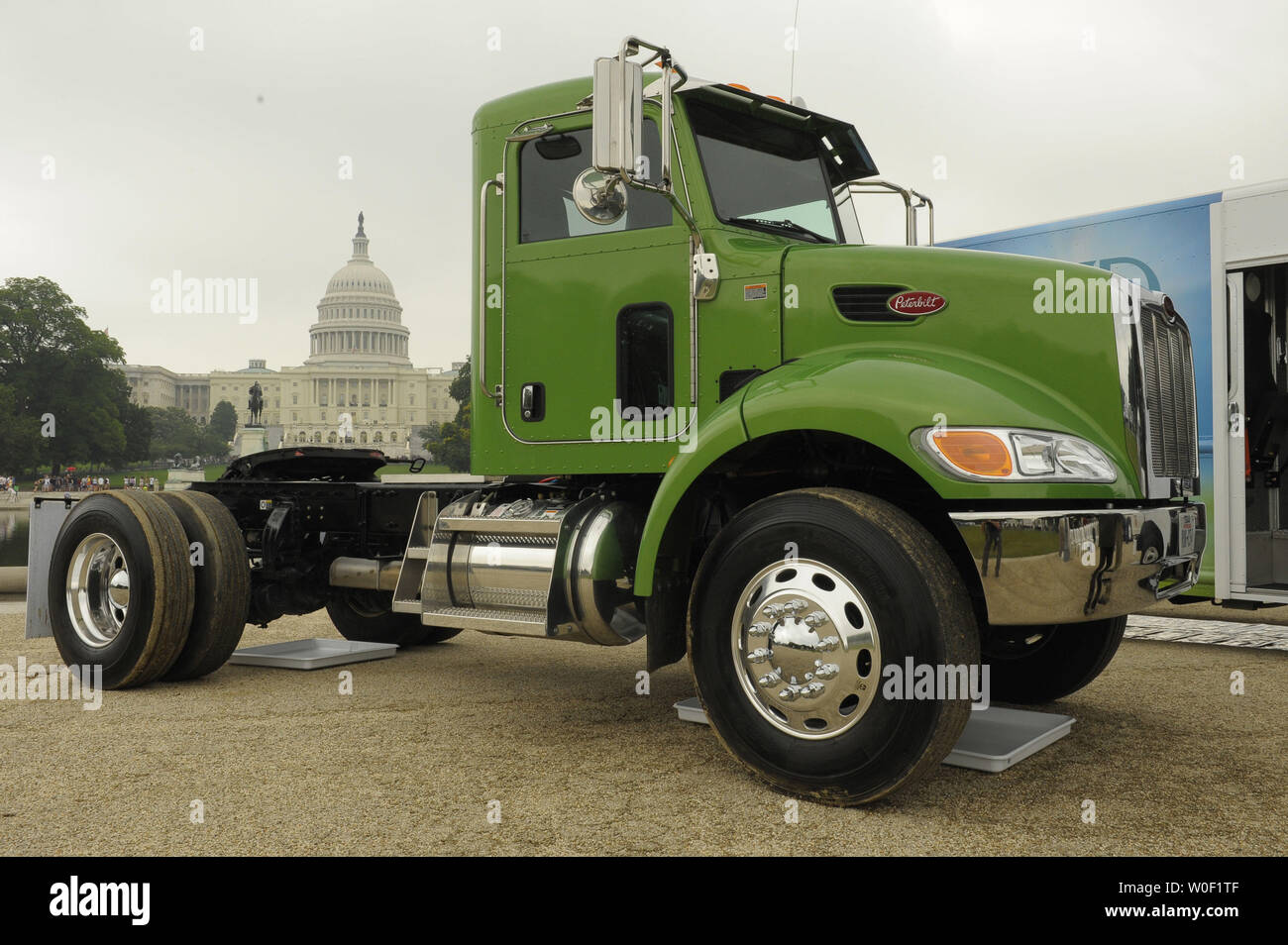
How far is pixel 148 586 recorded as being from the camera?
672 cm

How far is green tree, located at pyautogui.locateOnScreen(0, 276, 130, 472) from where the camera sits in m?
80.0

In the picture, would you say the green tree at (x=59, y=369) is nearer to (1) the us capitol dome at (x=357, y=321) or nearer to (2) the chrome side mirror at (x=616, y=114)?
(1) the us capitol dome at (x=357, y=321)

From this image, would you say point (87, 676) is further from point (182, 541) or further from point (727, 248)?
point (727, 248)

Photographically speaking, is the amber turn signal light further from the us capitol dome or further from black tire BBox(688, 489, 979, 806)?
the us capitol dome

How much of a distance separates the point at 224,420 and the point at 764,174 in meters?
158

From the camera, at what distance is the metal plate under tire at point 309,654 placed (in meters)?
7.70

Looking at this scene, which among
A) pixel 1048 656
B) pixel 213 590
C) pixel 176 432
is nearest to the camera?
pixel 1048 656

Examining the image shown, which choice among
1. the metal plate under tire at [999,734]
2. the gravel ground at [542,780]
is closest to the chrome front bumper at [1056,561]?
the gravel ground at [542,780]

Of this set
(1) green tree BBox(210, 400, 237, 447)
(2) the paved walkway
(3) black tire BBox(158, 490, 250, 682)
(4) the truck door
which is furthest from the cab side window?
(1) green tree BBox(210, 400, 237, 447)

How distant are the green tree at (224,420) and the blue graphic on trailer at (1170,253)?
5925 inches

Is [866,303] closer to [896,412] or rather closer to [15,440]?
[896,412]

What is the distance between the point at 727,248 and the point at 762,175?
67 centimetres

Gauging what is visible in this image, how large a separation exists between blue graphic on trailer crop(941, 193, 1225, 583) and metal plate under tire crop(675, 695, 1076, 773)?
3.33 meters

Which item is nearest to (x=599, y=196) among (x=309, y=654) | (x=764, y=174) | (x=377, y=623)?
(x=764, y=174)
